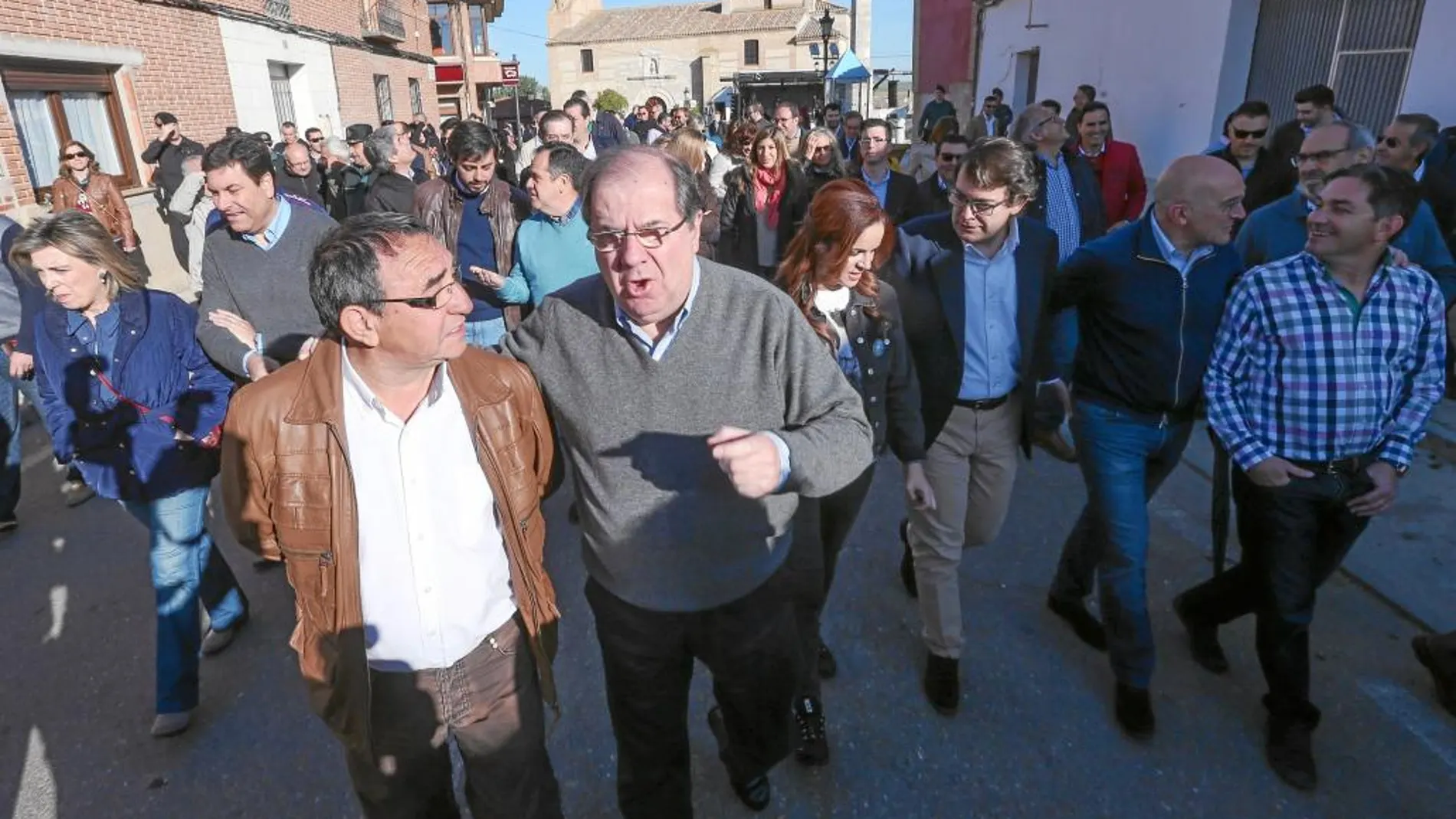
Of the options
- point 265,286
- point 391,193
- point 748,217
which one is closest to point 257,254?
point 265,286

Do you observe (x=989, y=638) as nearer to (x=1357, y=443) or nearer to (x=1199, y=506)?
(x=1357, y=443)

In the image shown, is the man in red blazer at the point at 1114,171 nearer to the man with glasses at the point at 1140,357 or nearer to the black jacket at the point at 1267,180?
the black jacket at the point at 1267,180

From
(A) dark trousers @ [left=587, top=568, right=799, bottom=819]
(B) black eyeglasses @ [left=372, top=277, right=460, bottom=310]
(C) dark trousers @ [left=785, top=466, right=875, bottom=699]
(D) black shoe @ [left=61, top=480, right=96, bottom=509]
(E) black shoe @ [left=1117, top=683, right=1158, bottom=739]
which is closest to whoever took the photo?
(B) black eyeglasses @ [left=372, top=277, right=460, bottom=310]

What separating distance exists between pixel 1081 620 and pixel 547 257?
8.97ft

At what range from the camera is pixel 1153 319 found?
2.73 meters

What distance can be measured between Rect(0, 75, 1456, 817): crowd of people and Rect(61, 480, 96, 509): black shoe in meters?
1.62

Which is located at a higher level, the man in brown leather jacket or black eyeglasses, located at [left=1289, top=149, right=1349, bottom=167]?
black eyeglasses, located at [left=1289, top=149, right=1349, bottom=167]

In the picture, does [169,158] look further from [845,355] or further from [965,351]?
[965,351]

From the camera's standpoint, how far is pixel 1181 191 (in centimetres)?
263

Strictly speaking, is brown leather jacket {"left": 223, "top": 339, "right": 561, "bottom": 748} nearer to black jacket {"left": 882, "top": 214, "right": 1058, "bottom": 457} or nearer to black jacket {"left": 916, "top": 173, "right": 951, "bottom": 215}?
black jacket {"left": 882, "top": 214, "right": 1058, "bottom": 457}

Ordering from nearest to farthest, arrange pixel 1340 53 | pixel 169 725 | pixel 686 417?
pixel 686 417, pixel 169 725, pixel 1340 53

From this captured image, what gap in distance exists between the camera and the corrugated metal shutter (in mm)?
6984

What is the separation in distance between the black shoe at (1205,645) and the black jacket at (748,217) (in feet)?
10.7

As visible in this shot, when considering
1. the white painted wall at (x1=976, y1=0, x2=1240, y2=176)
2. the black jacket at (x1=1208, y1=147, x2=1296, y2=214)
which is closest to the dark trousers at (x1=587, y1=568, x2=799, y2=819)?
the black jacket at (x1=1208, y1=147, x2=1296, y2=214)
